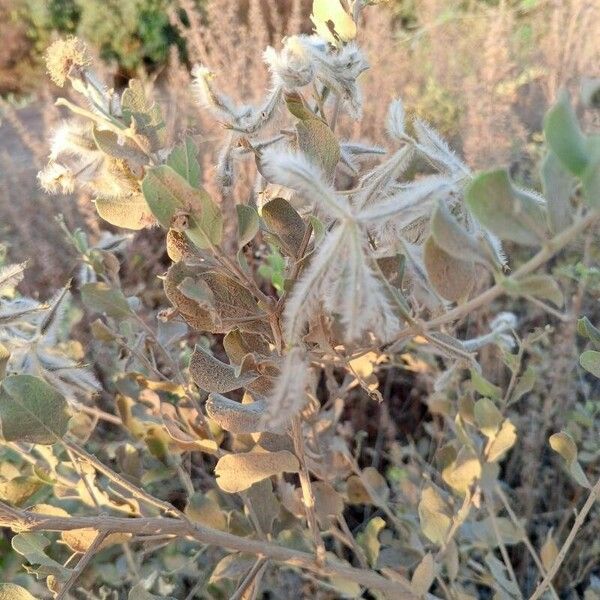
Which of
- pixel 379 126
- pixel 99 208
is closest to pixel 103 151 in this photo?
pixel 99 208

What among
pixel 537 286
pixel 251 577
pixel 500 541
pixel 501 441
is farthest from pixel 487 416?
pixel 537 286

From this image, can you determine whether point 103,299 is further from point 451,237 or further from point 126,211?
point 451,237

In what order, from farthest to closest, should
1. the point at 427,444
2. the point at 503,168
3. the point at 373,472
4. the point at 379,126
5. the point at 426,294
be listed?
the point at 379,126
the point at 427,444
the point at 373,472
the point at 426,294
the point at 503,168

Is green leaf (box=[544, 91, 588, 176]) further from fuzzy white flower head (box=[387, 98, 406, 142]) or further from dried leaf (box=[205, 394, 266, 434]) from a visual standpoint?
dried leaf (box=[205, 394, 266, 434])

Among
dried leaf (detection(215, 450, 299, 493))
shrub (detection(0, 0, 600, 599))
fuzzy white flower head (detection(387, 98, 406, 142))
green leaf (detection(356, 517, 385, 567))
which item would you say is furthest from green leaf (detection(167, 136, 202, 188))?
green leaf (detection(356, 517, 385, 567))

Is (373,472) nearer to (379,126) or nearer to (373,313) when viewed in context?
(373,313)

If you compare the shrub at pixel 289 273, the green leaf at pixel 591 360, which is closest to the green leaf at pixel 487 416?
the shrub at pixel 289 273
